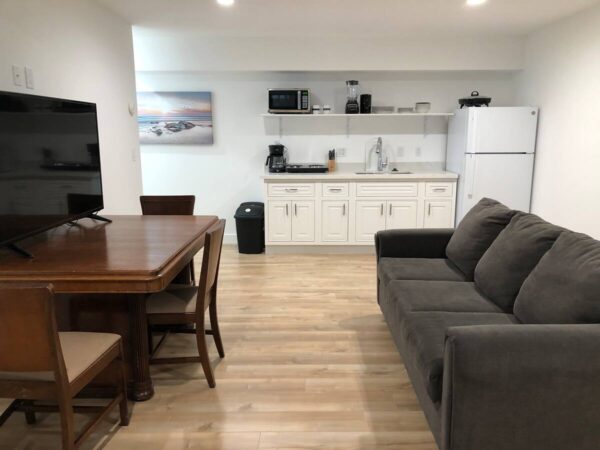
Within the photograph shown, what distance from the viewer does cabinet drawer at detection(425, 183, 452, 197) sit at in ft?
16.3

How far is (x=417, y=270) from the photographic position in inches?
112

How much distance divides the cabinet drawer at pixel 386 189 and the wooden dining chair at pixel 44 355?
347 cm

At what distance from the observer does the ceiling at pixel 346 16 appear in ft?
11.9

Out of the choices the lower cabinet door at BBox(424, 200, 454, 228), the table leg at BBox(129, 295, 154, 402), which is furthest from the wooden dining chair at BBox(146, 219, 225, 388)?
the lower cabinet door at BBox(424, 200, 454, 228)

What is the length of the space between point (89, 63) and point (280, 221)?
8.00 ft

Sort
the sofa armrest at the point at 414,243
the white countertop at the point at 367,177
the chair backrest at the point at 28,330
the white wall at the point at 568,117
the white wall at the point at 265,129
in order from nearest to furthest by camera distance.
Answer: the chair backrest at the point at 28,330
the sofa armrest at the point at 414,243
the white wall at the point at 568,117
the white countertop at the point at 367,177
the white wall at the point at 265,129

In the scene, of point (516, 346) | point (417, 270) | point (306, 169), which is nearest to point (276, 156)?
point (306, 169)

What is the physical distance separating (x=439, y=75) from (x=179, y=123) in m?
3.11

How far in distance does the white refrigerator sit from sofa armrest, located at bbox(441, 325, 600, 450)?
11.3ft

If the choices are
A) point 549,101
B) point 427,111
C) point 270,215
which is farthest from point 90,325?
point 549,101

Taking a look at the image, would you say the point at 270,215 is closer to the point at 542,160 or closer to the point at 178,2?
the point at 178,2

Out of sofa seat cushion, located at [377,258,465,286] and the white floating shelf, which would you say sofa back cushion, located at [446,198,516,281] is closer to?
sofa seat cushion, located at [377,258,465,286]

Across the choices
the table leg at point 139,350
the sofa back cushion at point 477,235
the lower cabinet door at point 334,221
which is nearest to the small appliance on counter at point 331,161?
the lower cabinet door at point 334,221

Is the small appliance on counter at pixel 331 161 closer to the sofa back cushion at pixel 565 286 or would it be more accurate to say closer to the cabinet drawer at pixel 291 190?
the cabinet drawer at pixel 291 190
